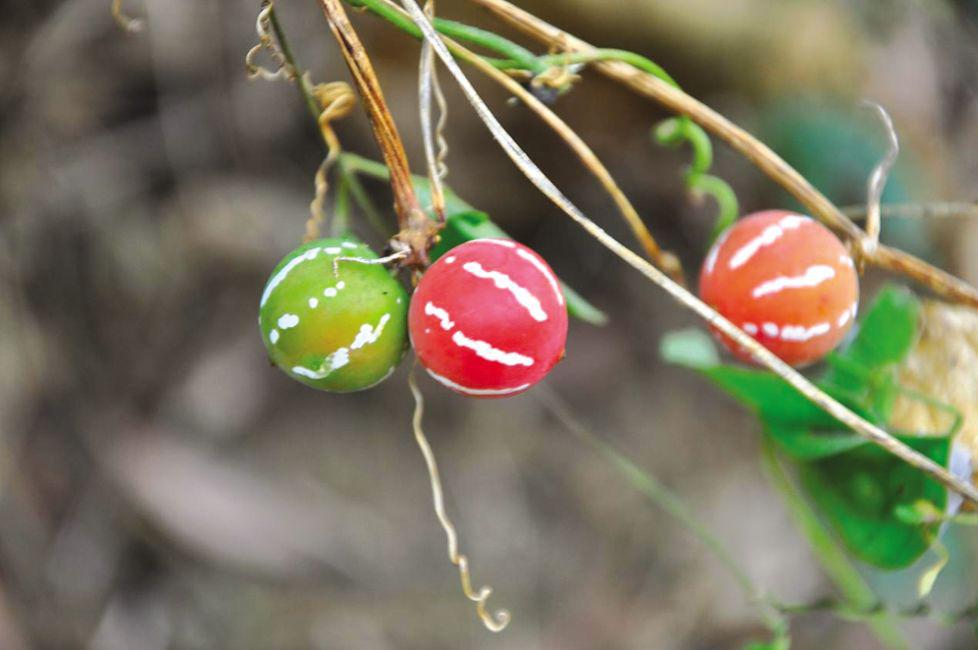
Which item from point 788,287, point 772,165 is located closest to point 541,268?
point 788,287

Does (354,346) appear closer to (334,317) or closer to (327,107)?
(334,317)

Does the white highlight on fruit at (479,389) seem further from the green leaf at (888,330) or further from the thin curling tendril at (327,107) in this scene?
the green leaf at (888,330)

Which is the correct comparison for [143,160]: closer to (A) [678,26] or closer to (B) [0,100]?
(B) [0,100]

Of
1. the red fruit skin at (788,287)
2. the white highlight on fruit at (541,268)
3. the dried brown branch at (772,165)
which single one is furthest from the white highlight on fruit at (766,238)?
the white highlight on fruit at (541,268)

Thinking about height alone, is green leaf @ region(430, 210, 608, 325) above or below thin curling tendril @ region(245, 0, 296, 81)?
below

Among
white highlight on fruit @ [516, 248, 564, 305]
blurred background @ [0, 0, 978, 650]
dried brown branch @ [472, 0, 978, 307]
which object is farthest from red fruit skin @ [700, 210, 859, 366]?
blurred background @ [0, 0, 978, 650]

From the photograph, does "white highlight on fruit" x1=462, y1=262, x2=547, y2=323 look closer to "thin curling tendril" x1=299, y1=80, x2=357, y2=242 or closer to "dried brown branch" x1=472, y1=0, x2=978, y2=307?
"thin curling tendril" x1=299, y1=80, x2=357, y2=242
